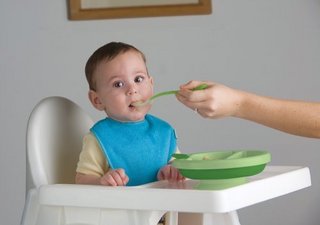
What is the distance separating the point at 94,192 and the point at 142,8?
3.98 feet

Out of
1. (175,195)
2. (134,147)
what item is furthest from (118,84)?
(175,195)

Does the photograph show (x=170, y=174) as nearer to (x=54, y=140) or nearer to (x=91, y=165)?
(x=91, y=165)

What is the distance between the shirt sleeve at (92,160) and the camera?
50.1 inches

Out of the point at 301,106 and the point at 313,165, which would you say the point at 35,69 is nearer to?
the point at 313,165

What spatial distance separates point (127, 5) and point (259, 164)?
1.23 meters

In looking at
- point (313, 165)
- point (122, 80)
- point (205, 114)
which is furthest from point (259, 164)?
point (313, 165)

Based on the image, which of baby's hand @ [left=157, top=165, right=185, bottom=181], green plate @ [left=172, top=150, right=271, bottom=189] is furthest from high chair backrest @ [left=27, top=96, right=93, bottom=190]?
green plate @ [left=172, top=150, right=271, bottom=189]

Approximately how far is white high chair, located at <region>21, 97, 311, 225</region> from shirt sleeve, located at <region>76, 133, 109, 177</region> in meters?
0.08

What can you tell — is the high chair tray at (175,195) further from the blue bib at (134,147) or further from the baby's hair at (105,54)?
the baby's hair at (105,54)

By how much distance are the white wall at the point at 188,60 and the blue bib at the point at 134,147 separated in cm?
91

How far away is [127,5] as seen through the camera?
223 cm

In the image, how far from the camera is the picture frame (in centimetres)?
222

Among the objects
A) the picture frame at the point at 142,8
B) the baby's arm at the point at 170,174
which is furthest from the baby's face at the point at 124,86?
the picture frame at the point at 142,8

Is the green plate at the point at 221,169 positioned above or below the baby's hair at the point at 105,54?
below
